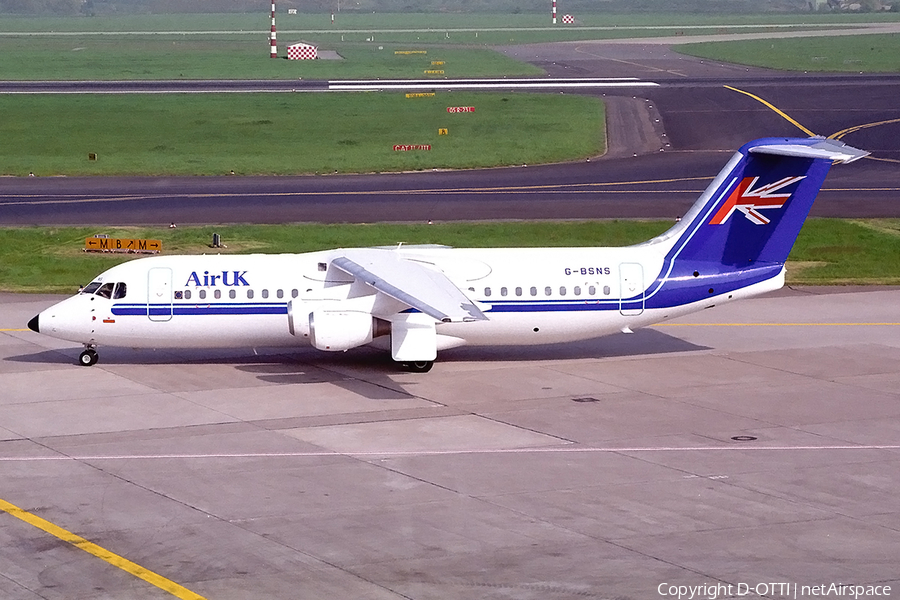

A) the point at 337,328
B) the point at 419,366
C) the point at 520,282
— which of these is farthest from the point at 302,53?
the point at 337,328

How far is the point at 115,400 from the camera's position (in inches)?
1364

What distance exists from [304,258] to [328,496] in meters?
13.0

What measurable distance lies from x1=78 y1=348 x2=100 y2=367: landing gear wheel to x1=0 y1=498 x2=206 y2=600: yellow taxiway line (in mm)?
12461

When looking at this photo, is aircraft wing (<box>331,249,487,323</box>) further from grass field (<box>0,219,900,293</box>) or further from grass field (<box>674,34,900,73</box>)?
grass field (<box>674,34,900,73</box>)

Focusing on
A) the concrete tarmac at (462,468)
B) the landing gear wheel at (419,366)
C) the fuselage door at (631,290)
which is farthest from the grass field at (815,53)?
the landing gear wheel at (419,366)

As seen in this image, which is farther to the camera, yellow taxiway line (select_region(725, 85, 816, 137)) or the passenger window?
yellow taxiway line (select_region(725, 85, 816, 137))

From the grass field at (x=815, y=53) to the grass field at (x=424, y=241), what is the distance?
76977 mm

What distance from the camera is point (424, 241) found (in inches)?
2143

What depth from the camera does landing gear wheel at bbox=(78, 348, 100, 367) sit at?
127ft

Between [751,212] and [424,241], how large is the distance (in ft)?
62.4

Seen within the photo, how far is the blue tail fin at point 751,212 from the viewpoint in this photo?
1495 inches

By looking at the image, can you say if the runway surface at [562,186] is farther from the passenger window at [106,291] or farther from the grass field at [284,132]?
the passenger window at [106,291]

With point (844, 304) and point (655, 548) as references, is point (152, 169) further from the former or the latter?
point (655, 548)

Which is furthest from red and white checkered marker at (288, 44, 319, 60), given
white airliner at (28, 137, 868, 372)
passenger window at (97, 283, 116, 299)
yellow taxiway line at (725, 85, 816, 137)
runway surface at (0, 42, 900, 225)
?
passenger window at (97, 283, 116, 299)
